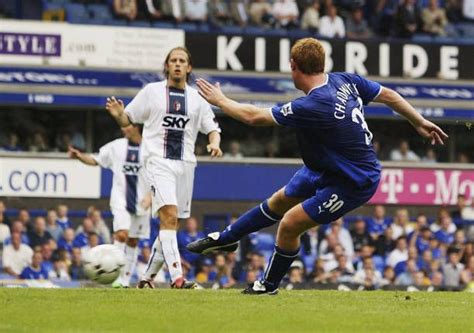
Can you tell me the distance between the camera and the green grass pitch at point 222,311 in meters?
9.40

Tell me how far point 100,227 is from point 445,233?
245 inches

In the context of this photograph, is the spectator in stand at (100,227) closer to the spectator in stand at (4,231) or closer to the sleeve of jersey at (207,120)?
the spectator in stand at (4,231)

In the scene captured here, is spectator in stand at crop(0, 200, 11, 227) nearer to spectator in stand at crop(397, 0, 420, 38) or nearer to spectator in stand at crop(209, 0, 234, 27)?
spectator in stand at crop(209, 0, 234, 27)

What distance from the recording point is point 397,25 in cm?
2655

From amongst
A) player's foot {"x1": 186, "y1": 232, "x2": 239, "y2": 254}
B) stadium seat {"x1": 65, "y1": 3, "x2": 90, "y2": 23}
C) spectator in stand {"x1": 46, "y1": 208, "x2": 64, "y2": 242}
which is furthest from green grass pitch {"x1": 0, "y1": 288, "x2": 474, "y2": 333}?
stadium seat {"x1": 65, "y1": 3, "x2": 90, "y2": 23}

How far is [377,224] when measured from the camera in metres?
22.9

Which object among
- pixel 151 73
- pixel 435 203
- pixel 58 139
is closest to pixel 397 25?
pixel 435 203

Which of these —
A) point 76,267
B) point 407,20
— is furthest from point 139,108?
point 407,20

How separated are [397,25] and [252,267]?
7.61m

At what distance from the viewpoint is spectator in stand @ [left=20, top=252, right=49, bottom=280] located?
2023 cm

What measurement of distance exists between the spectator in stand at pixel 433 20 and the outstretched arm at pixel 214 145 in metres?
14.5

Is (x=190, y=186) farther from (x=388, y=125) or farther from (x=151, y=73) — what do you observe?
(x=388, y=125)

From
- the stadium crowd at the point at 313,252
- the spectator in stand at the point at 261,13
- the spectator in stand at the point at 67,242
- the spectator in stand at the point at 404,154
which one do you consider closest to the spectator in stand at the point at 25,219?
the stadium crowd at the point at 313,252

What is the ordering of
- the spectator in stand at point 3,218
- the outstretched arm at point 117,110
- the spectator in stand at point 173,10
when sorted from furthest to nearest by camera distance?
the spectator in stand at point 173,10 < the spectator in stand at point 3,218 < the outstretched arm at point 117,110
